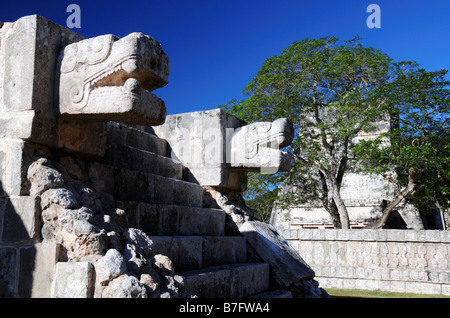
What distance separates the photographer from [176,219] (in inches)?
181

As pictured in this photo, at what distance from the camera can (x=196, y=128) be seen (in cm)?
616

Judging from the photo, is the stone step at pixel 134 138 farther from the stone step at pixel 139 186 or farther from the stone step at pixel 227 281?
the stone step at pixel 227 281

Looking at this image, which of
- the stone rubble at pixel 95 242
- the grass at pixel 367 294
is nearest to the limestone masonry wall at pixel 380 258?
the grass at pixel 367 294

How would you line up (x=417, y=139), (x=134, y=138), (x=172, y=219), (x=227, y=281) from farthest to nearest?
(x=417, y=139)
(x=134, y=138)
(x=172, y=219)
(x=227, y=281)

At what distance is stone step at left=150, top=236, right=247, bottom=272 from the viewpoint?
156 inches

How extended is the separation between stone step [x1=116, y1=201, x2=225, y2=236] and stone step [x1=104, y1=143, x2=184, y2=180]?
0.65 m

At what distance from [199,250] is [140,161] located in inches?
49.5

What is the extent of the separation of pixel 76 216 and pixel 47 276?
0.43 metres

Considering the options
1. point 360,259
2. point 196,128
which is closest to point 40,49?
point 196,128

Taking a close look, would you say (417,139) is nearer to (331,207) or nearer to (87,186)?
(331,207)

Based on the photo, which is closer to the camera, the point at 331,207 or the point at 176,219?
the point at 176,219

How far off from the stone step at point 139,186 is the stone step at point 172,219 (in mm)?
253

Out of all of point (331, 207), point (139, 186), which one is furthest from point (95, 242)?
point (331, 207)
